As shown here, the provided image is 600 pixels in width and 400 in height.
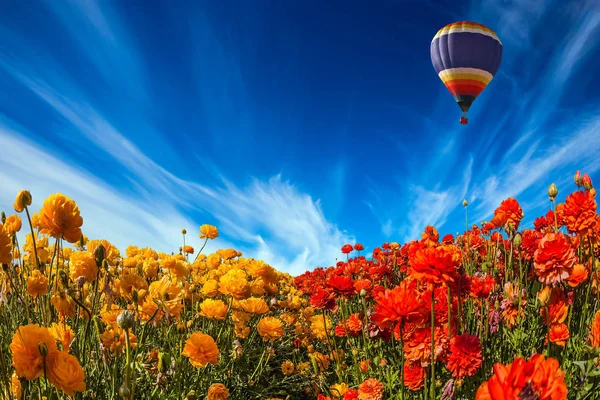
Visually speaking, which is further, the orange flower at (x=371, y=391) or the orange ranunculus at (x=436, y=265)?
the orange flower at (x=371, y=391)

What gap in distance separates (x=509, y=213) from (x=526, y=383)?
9.91ft

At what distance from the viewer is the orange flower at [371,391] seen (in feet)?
7.01

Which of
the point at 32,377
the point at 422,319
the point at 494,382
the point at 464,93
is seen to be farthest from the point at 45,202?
the point at 464,93

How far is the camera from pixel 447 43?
17562 millimetres

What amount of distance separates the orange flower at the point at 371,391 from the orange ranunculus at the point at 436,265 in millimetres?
763

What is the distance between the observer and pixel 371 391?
2170 millimetres

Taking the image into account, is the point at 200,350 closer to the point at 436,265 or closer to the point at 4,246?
the point at 4,246

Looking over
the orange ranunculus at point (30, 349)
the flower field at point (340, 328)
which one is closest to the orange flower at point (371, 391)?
the flower field at point (340, 328)

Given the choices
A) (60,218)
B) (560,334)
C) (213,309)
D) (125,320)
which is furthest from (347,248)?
(125,320)

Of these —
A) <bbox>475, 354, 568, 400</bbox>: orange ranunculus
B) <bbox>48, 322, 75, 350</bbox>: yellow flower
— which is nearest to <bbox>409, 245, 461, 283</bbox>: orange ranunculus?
<bbox>475, 354, 568, 400</bbox>: orange ranunculus

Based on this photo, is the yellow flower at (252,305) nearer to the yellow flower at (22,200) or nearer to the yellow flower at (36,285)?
the yellow flower at (36,285)

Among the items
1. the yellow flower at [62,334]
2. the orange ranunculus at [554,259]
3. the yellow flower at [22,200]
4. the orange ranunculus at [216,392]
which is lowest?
the orange ranunculus at [216,392]

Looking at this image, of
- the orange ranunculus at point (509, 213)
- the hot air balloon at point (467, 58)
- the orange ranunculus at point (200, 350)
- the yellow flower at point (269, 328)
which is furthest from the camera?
the hot air balloon at point (467, 58)

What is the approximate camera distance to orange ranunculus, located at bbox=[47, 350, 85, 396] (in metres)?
1.38
